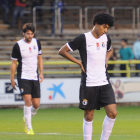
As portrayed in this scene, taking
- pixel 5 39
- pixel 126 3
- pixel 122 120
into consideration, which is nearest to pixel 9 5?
pixel 5 39

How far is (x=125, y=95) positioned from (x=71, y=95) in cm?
187

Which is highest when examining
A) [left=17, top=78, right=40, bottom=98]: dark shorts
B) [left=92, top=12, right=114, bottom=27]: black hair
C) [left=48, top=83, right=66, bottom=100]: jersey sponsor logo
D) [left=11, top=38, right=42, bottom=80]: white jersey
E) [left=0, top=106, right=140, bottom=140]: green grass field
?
[left=92, top=12, right=114, bottom=27]: black hair

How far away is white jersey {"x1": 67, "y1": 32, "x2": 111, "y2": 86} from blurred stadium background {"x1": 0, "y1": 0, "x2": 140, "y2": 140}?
6.16 feet

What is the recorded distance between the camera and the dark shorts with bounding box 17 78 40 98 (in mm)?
9531

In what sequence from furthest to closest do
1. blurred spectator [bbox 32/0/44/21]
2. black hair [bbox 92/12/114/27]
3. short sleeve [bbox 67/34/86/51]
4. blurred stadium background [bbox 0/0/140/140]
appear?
blurred spectator [bbox 32/0/44/21], blurred stadium background [bbox 0/0/140/140], short sleeve [bbox 67/34/86/51], black hair [bbox 92/12/114/27]

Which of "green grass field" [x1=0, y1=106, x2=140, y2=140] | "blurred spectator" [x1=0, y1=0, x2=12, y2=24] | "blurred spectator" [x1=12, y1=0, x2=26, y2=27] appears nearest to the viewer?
"green grass field" [x1=0, y1=106, x2=140, y2=140]

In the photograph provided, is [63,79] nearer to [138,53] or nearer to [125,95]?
[125,95]

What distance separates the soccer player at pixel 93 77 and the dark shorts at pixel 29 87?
8.49 ft

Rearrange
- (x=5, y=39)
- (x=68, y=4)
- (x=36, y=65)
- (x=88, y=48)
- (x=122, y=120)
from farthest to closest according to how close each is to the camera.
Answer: (x=68, y=4), (x=5, y=39), (x=122, y=120), (x=36, y=65), (x=88, y=48)

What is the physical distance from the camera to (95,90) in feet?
23.4

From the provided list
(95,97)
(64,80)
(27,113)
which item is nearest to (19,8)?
(64,80)

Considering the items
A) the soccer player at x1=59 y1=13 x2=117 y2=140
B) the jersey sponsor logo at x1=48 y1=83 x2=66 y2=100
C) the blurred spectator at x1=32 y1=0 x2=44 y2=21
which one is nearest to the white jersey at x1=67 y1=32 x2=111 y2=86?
the soccer player at x1=59 y1=13 x2=117 y2=140

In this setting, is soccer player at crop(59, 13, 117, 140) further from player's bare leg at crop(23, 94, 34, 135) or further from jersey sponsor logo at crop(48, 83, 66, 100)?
jersey sponsor logo at crop(48, 83, 66, 100)

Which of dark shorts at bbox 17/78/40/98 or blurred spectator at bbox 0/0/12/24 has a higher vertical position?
blurred spectator at bbox 0/0/12/24
